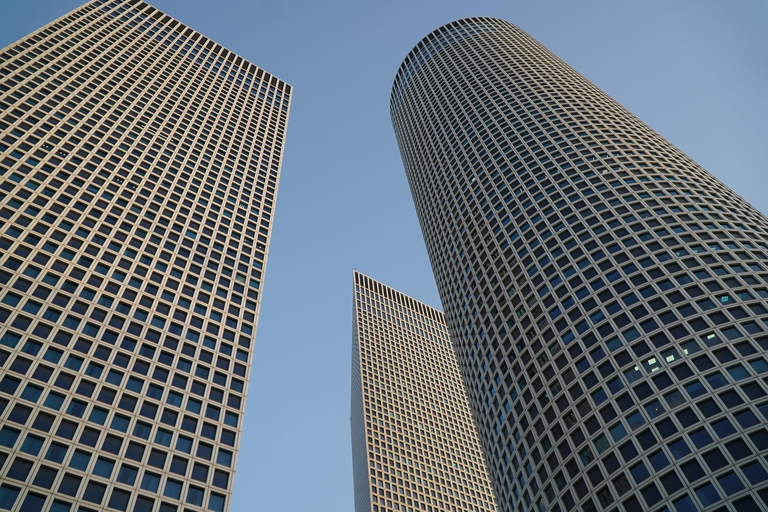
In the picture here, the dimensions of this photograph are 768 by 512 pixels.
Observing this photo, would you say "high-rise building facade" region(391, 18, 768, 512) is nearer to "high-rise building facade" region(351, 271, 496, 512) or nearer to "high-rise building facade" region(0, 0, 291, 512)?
"high-rise building facade" region(0, 0, 291, 512)

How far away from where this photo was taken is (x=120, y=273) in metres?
69.4

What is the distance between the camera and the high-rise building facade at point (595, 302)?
54062 mm

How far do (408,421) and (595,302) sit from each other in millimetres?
90558

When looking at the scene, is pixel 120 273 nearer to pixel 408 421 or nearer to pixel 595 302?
pixel 595 302

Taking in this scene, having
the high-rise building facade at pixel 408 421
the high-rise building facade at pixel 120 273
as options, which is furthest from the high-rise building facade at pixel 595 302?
the high-rise building facade at pixel 408 421

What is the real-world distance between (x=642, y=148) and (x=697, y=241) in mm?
27786

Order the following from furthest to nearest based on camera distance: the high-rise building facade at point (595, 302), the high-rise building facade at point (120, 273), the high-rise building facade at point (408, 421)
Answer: the high-rise building facade at point (408, 421) → the high-rise building facade at point (595, 302) → the high-rise building facade at point (120, 273)

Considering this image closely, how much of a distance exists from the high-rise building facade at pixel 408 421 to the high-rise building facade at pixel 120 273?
68841mm

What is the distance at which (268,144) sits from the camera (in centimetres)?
11538

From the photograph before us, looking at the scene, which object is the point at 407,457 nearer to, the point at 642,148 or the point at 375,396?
the point at 375,396

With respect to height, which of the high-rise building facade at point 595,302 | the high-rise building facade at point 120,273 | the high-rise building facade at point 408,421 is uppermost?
the high-rise building facade at point 595,302

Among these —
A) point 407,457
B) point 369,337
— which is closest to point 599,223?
point 407,457

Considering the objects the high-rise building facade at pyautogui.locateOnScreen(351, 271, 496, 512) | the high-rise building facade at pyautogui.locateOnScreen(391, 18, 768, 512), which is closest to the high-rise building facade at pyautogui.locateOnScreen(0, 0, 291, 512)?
the high-rise building facade at pyautogui.locateOnScreen(391, 18, 768, 512)

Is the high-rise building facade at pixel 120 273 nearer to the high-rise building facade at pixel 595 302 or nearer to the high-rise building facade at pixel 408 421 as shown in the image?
the high-rise building facade at pixel 595 302
